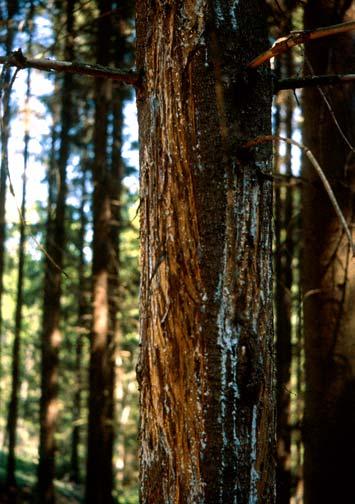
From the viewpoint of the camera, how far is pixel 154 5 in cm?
191

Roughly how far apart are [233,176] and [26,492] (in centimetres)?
1237

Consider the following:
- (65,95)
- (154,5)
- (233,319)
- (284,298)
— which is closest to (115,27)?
(65,95)

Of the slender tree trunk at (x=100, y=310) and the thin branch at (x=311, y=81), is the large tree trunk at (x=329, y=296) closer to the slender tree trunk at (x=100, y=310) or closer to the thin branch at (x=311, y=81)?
the thin branch at (x=311, y=81)

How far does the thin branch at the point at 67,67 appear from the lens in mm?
1763

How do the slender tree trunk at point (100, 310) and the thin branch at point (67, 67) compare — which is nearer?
the thin branch at point (67, 67)

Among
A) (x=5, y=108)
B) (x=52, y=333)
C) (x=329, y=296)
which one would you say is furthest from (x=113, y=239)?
(x=5, y=108)

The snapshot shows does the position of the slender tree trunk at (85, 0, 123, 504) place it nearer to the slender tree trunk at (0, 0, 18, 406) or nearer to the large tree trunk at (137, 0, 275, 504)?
the slender tree trunk at (0, 0, 18, 406)

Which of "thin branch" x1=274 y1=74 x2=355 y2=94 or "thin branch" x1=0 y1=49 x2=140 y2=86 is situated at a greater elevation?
"thin branch" x1=0 y1=49 x2=140 y2=86

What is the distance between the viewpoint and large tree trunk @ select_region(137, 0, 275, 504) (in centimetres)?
162

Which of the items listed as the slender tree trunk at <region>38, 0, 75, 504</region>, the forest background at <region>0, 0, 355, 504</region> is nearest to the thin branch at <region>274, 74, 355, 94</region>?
the forest background at <region>0, 0, 355, 504</region>

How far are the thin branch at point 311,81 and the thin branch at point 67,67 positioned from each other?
533 millimetres

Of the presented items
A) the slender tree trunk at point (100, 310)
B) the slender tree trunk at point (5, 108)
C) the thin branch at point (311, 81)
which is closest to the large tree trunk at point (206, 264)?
the thin branch at point (311, 81)

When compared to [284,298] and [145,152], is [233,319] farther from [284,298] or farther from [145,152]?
[284,298]

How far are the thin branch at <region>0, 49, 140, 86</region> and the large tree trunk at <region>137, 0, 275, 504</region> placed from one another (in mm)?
99
